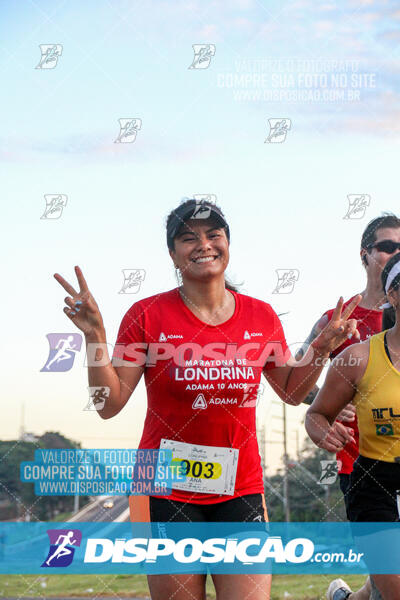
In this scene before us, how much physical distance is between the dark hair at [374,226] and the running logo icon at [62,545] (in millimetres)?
2691

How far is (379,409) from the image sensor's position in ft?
12.3

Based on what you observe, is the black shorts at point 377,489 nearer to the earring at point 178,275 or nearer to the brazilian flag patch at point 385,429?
the brazilian flag patch at point 385,429

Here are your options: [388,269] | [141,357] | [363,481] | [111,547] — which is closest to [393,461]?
[363,481]

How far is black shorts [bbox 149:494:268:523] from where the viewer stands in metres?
3.87

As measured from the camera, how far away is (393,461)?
372 cm

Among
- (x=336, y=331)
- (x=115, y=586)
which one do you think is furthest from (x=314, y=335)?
(x=115, y=586)

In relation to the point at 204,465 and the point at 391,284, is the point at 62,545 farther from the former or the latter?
the point at 391,284

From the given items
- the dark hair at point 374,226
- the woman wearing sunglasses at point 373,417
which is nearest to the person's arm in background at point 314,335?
the dark hair at point 374,226

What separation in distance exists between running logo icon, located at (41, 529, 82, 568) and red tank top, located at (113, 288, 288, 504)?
1616mm

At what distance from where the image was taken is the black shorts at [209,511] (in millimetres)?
3865

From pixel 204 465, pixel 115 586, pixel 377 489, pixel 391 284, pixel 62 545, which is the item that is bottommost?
pixel 115 586

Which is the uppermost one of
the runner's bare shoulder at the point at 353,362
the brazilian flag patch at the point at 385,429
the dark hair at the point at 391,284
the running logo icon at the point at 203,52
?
the running logo icon at the point at 203,52

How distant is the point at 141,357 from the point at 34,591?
565 inches

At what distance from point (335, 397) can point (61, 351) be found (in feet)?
8.14
